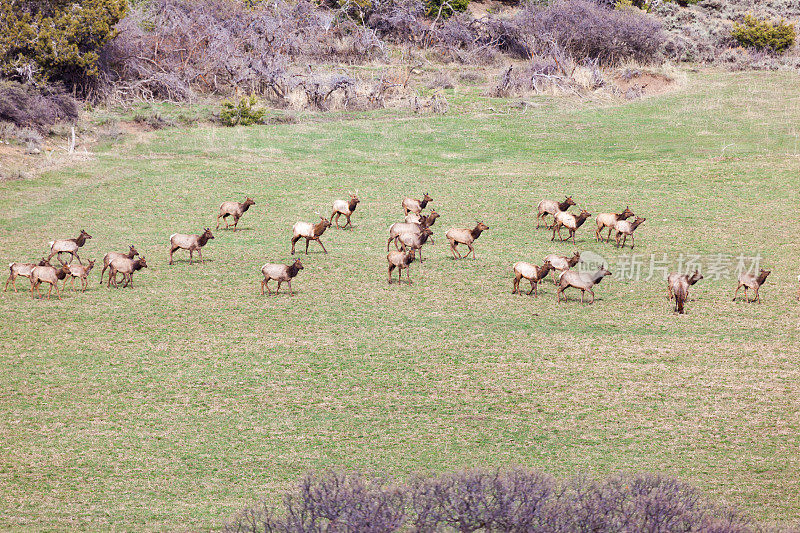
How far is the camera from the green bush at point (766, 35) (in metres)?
51.2

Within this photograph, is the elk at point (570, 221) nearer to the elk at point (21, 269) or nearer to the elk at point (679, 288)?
the elk at point (679, 288)

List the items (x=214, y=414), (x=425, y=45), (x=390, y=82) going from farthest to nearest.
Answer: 1. (x=425, y=45)
2. (x=390, y=82)
3. (x=214, y=414)

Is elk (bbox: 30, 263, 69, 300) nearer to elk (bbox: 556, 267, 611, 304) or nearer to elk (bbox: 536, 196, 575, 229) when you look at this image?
elk (bbox: 556, 267, 611, 304)

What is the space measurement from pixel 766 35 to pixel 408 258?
40.5m

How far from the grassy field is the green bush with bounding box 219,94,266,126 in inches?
272

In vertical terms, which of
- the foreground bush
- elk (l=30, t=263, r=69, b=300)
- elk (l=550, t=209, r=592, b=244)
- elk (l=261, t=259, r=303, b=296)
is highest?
elk (l=550, t=209, r=592, b=244)

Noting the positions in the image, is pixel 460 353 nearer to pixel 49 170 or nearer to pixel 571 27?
pixel 49 170

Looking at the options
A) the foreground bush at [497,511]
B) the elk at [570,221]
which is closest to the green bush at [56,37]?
the elk at [570,221]

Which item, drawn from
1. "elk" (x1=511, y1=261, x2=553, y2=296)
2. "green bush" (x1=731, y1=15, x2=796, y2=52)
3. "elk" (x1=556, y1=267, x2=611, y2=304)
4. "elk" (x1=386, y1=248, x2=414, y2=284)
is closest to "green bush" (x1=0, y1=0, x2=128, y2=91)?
"elk" (x1=386, y1=248, x2=414, y2=284)

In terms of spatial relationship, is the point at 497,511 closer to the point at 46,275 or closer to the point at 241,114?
the point at 46,275

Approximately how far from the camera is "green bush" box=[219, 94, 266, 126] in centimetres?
3869

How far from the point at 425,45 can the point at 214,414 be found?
4345 centimetres

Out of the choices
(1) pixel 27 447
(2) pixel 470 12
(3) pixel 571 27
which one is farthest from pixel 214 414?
(2) pixel 470 12

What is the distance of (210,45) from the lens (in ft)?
145
